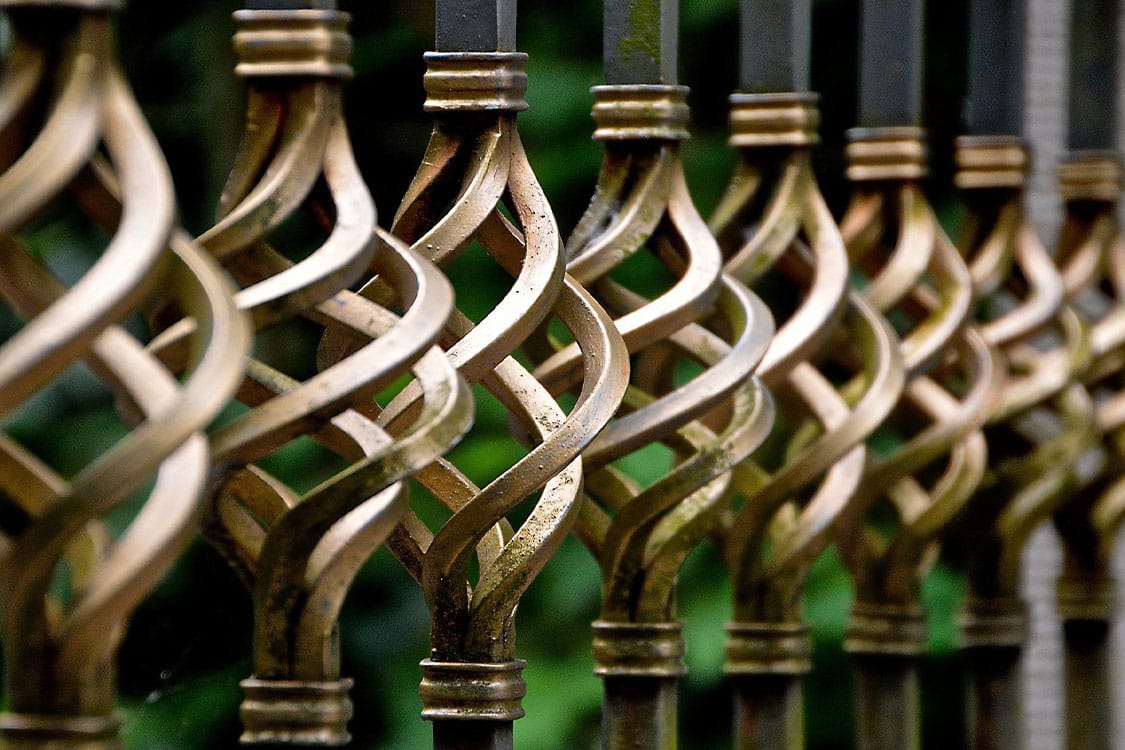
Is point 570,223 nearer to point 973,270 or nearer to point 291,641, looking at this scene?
point 973,270

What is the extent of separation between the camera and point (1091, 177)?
5.67ft

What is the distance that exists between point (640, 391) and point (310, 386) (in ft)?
1.37

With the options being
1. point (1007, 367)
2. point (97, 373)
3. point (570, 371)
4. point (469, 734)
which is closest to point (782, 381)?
point (570, 371)

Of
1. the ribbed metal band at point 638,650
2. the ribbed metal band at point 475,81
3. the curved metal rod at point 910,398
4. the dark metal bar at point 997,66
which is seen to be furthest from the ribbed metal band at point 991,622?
the ribbed metal band at point 475,81

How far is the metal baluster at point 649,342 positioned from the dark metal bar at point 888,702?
1.08 ft

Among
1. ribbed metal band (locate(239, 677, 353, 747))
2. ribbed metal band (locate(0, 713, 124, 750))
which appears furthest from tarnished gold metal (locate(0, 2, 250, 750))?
ribbed metal band (locate(239, 677, 353, 747))

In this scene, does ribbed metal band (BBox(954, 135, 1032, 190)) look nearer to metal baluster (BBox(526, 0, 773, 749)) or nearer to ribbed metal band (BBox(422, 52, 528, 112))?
metal baluster (BBox(526, 0, 773, 749))

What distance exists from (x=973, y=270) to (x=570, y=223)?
4.73 feet

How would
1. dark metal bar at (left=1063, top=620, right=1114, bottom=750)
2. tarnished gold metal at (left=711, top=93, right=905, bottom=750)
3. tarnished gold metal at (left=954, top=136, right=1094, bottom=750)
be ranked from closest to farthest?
1. tarnished gold metal at (left=711, top=93, right=905, bottom=750)
2. tarnished gold metal at (left=954, top=136, right=1094, bottom=750)
3. dark metal bar at (left=1063, top=620, right=1114, bottom=750)

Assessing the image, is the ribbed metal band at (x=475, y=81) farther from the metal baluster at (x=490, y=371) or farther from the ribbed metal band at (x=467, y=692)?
the ribbed metal band at (x=467, y=692)

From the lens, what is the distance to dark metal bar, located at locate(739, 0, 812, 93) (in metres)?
1.26

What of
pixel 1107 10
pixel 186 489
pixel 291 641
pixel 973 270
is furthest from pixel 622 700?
pixel 1107 10

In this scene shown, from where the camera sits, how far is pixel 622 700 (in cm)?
111

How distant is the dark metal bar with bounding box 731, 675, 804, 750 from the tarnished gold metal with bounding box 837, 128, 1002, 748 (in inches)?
5.9
